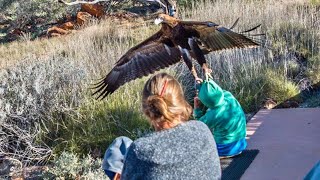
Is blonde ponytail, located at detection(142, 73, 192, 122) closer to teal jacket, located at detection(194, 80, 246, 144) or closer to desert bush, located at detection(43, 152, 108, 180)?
teal jacket, located at detection(194, 80, 246, 144)

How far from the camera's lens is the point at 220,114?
441cm

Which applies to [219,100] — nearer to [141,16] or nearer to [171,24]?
[171,24]

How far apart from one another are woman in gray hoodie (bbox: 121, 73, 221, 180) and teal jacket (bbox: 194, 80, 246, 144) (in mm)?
1355

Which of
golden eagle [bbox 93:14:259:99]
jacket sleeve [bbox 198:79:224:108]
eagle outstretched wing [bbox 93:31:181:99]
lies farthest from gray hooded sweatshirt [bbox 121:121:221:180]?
eagle outstretched wing [bbox 93:31:181:99]

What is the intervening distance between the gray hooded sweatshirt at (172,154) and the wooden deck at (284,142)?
6.09 feet

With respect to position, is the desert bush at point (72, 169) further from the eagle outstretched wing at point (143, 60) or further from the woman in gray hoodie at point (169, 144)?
the woman in gray hoodie at point (169, 144)

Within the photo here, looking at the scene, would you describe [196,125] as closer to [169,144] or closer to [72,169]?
[169,144]

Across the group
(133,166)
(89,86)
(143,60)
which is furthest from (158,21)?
(89,86)

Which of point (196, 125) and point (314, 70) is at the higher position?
point (196, 125)

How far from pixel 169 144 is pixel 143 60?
2.89 metres

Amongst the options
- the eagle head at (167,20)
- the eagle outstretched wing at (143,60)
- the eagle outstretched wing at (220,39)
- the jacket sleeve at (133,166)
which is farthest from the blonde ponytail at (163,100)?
the eagle outstretched wing at (143,60)

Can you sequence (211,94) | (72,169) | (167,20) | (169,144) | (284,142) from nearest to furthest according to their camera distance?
(169,144), (211,94), (167,20), (72,169), (284,142)

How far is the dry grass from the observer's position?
6.26 m

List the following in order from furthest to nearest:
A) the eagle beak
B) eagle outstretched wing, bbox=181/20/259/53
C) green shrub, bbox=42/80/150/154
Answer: green shrub, bbox=42/80/150/154 → eagle outstretched wing, bbox=181/20/259/53 → the eagle beak
